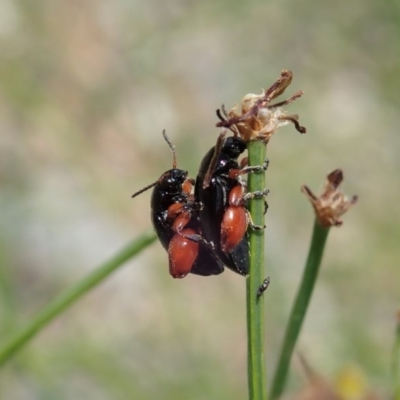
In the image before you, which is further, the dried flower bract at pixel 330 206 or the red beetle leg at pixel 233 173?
the red beetle leg at pixel 233 173

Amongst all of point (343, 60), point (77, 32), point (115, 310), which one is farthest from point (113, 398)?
point (343, 60)

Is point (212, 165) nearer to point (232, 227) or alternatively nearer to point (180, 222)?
point (232, 227)

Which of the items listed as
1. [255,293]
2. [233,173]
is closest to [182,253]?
[233,173]

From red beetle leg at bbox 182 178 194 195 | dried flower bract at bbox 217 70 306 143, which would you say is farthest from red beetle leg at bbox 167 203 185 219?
dried flower bract at bbox 217 70 306 143

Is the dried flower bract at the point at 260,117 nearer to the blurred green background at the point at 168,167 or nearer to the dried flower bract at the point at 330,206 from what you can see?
the dried flower bract at the point at 330,206

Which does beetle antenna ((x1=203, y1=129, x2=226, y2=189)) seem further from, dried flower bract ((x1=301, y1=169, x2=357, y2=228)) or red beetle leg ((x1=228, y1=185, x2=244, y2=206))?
dried flower bract ((x1=301, y1=169, x2=357, y2=228))

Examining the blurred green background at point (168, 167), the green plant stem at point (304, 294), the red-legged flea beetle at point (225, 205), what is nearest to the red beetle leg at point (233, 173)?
the red-legged flea beetle at point (225, 205)
